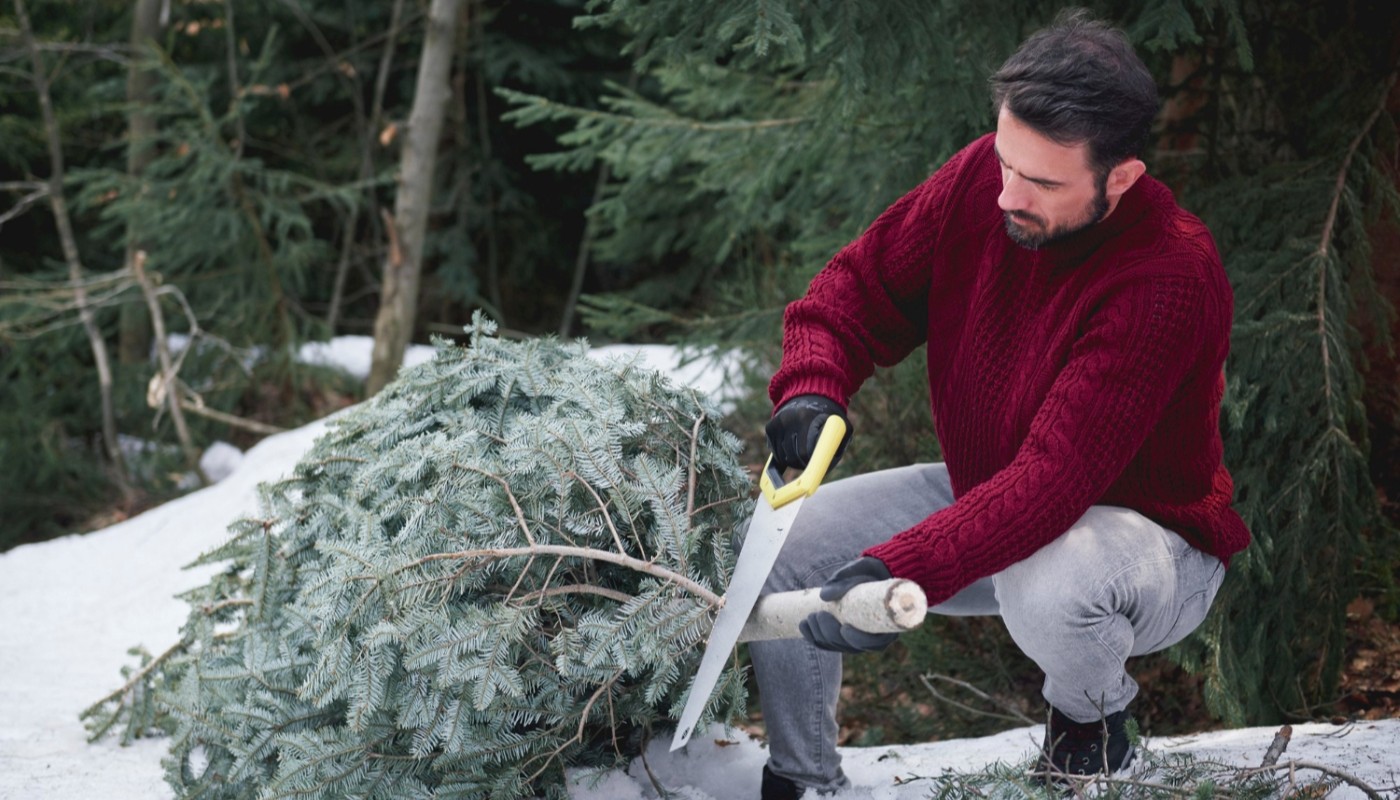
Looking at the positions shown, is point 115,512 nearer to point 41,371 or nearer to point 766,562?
point 41,371

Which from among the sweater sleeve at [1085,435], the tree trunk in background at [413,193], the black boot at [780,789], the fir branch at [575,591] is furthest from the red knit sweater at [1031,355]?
the tree trunk in background at [413,193]

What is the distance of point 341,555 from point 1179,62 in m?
3.05

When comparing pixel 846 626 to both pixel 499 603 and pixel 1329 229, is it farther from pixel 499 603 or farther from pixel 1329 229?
pixel 1329 229

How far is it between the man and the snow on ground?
0.22m

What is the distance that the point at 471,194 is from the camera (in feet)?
→ 29.3

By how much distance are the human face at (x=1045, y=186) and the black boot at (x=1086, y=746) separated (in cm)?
93

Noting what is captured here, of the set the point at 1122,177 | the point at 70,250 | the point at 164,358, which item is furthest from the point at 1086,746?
the point at 70,250

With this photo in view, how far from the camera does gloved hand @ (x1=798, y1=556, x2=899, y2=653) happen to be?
1736 millimetres

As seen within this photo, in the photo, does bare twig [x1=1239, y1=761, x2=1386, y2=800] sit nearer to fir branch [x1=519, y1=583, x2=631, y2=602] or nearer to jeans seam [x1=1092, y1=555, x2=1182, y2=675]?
jeans seam [x1=1092, y1=555, x2=1182, y2=675]

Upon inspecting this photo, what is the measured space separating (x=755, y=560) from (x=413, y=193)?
5117 millimetres

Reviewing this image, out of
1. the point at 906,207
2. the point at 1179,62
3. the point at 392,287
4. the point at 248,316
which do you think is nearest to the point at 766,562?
the point at 906,207

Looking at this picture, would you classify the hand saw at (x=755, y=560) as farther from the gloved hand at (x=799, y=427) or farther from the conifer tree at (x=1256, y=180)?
the conifer tree at (x=1256, y=180)

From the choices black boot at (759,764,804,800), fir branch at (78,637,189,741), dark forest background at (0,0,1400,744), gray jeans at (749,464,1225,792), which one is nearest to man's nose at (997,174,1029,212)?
gray jeans at (749,464,1225,792)

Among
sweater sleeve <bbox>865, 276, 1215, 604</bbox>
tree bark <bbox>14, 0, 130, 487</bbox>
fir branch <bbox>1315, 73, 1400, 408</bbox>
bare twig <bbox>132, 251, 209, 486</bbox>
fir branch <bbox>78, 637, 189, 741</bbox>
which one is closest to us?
sweater sleeve <bbox>865, 276, 1215, 604</bbox>
